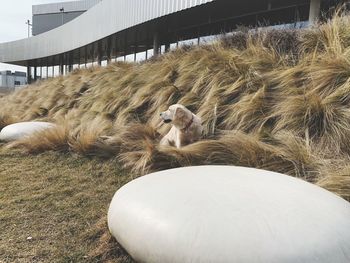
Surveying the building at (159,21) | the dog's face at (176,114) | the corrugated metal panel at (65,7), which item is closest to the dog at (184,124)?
the dog's face at (176,114)

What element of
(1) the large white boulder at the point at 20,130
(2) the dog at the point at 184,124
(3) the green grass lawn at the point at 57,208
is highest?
(2) the dog at the point at 184,124

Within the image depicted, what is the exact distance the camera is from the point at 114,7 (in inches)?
633

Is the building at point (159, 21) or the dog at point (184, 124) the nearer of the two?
the dog at point (184, 124)

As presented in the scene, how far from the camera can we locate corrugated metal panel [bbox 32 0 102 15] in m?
38.7

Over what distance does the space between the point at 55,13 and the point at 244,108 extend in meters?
43.3

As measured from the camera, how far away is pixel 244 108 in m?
4.15

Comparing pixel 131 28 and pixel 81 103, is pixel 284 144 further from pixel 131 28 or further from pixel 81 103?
pixel 131 28

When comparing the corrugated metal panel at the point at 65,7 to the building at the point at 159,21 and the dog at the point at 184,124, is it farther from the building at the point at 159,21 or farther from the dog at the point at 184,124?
the dog at the point at 184,124

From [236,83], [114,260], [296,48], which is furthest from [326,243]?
[296,48]

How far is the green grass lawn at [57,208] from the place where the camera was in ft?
7.95

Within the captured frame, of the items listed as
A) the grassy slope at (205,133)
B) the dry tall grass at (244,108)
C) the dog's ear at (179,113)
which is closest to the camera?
the grassy slope at (205,133)

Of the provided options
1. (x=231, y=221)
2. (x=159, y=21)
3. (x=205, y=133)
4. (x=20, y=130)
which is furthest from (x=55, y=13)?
(x=231, y=221)

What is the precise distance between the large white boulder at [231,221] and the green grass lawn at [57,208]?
287 millimetres

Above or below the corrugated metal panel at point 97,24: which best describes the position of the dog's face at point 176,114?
below
